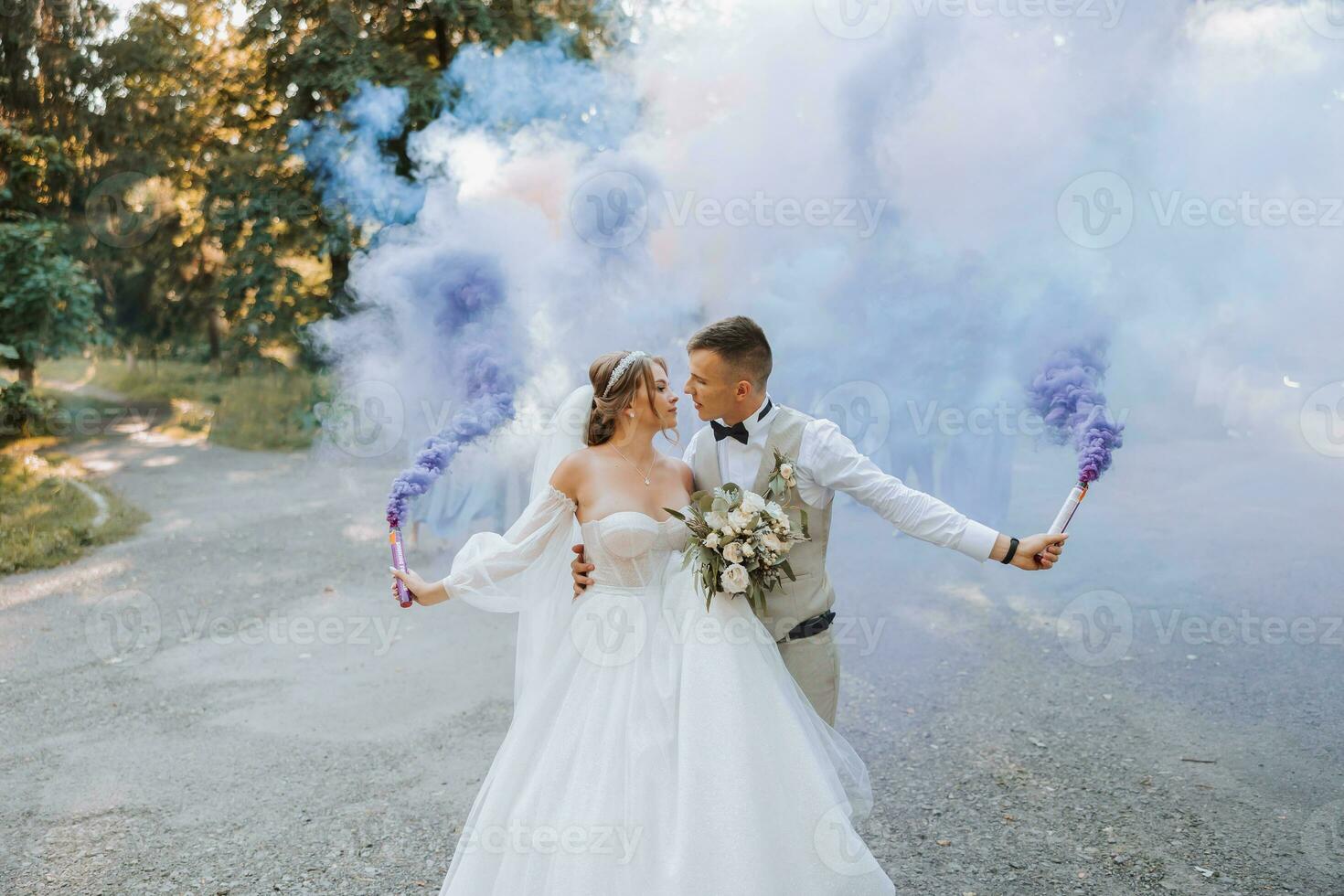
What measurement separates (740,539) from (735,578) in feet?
0.39

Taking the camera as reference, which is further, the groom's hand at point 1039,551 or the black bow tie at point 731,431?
the black bow tie at point 731,431

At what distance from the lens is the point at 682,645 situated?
3191mm

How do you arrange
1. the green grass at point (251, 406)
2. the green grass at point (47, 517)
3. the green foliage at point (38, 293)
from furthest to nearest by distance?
the green grass at point (251, 406) → the green foliage at point (38, 293) → the green grass at point (47, 517)

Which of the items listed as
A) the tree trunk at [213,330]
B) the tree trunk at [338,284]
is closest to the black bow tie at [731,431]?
the tree trunk at [338,284]

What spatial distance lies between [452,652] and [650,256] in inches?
127

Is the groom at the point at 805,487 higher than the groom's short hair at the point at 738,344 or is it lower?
lower

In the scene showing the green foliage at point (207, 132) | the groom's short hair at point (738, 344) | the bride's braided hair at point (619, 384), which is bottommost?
the bride's braided hair at point (619, 384)

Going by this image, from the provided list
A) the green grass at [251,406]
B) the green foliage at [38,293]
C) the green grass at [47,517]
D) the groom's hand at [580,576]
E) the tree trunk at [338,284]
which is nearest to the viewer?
the groom's hand at [580,576]

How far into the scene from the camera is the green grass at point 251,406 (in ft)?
55.0

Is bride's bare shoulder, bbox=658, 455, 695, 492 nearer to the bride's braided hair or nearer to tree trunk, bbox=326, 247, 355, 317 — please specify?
the bride's braided hair

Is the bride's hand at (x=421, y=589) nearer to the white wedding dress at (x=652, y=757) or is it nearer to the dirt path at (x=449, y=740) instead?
the white wedding dress at (x=652, y=757)

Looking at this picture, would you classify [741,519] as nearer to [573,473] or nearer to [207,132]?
[573,473]

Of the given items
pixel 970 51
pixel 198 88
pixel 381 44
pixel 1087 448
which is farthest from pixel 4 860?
pixel 198 88

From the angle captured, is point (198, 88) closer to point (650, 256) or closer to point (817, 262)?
point (650, 256)
